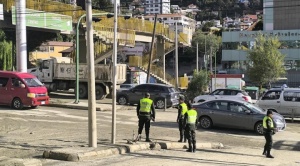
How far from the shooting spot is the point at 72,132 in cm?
1602

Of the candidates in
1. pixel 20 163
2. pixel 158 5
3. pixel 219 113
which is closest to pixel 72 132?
pixel 20 163

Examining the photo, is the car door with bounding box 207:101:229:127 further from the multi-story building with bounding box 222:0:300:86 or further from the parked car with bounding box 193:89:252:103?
the multi-story building with bounding box 222:0:300:86

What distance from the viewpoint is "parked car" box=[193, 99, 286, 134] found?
19.0 metres

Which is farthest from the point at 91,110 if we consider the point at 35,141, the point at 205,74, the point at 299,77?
the point at 299,77

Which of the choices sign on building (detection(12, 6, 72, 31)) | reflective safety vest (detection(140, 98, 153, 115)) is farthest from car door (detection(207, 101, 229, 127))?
sign on building (detection(12, 6, 72, 31))

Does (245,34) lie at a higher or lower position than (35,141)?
higher

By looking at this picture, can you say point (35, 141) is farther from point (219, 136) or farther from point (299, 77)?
point (299, 77)

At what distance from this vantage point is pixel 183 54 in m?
126

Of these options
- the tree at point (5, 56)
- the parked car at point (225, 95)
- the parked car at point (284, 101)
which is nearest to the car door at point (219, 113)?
the parked car at point (284, 101)

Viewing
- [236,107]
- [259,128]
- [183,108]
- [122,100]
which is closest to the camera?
[183,108]

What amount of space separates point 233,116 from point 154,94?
9618 mm

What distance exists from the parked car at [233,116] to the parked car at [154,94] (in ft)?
26.4

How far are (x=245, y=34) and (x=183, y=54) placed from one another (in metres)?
46.5

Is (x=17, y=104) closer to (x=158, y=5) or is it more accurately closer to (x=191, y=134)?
(x=191, y=134)
